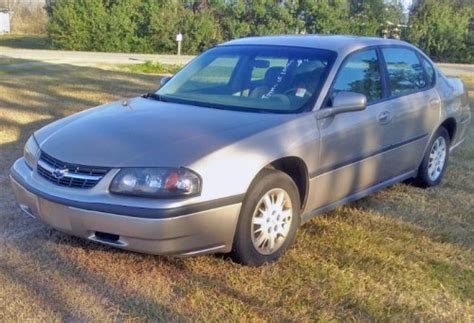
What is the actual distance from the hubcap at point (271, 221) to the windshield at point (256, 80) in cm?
67

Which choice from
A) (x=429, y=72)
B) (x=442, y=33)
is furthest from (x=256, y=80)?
(x=442, y=33)

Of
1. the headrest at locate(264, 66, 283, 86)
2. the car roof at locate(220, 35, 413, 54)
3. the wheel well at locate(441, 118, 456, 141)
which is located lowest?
the wheel well at locate(441, 118, 456, 141)

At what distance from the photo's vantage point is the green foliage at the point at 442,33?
31391mm

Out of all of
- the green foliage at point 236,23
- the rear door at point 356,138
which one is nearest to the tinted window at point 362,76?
the rear door at point 356,138

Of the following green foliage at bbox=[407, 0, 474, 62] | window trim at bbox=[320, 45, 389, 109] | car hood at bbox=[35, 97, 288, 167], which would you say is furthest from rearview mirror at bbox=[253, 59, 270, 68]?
green foliage at bbox=[407, 0, 474, 62]

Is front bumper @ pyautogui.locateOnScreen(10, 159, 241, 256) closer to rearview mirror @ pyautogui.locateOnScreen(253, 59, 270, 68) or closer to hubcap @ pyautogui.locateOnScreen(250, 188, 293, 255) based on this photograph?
hubcap @ pyautogui.locateOnScreen(250, 188, 293, 255)

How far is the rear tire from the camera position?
221 inches

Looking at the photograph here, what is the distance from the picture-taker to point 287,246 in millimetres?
4055

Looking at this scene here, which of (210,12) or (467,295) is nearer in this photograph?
(467,295)

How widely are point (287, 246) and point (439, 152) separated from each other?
100 inches

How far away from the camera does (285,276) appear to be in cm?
374

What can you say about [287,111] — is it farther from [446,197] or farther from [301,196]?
[446,197]

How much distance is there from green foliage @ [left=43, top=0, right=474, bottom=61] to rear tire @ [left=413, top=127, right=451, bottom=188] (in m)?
26.4

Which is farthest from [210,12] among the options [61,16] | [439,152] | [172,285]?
[172,285]
